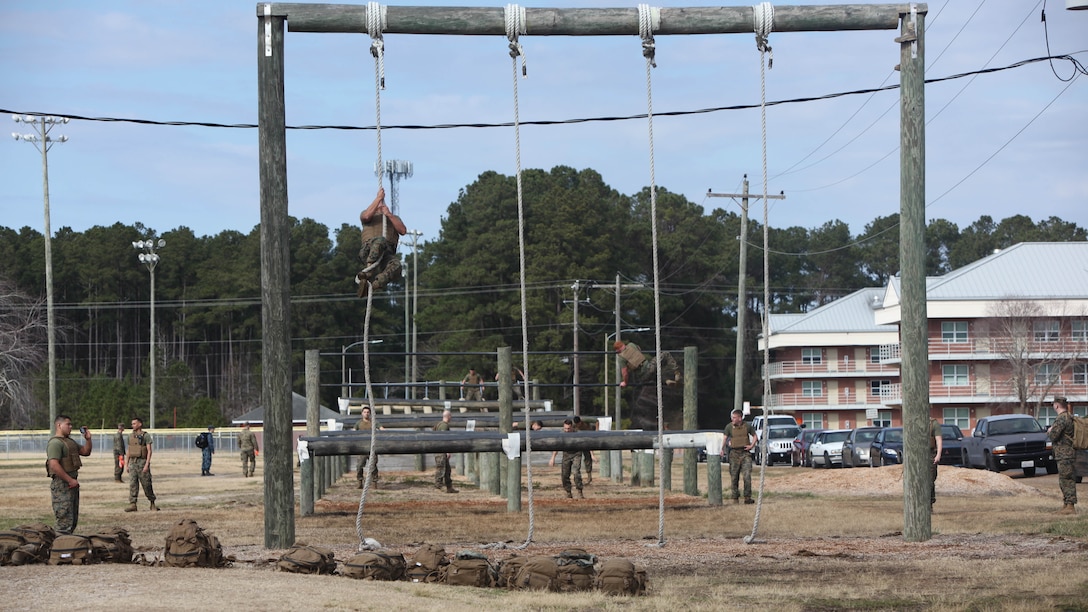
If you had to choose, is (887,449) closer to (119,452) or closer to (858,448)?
(858,448)

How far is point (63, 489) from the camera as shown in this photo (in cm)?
1631

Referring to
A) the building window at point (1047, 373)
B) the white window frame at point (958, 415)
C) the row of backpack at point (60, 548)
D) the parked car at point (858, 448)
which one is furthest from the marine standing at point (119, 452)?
the white window frame at point (958, 415)

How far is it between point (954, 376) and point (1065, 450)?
58.6 m

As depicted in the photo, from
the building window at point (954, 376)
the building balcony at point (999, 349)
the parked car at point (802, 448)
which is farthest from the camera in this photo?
the building window at point (954, 376)

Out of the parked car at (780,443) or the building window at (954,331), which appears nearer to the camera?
the parked car at (780,443)

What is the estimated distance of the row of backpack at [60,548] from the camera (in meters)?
12.3

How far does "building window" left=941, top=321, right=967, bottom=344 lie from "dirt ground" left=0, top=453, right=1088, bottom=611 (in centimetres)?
4908

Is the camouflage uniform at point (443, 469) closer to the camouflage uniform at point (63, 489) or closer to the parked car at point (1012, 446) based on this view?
the camouflage uniform at point (63, 489)

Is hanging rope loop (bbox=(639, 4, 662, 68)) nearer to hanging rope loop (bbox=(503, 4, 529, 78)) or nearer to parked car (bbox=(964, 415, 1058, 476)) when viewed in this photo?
hanging rope loop (bbox=(503, 4, 529, 78))

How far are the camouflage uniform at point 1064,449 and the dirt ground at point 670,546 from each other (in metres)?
0.65

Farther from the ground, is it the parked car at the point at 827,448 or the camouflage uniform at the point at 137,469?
the camouflage uniform at the point at 137,469

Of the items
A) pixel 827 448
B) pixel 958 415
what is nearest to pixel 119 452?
pixel 827 448

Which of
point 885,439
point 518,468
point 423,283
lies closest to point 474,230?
point 423,283

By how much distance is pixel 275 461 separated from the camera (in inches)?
559
